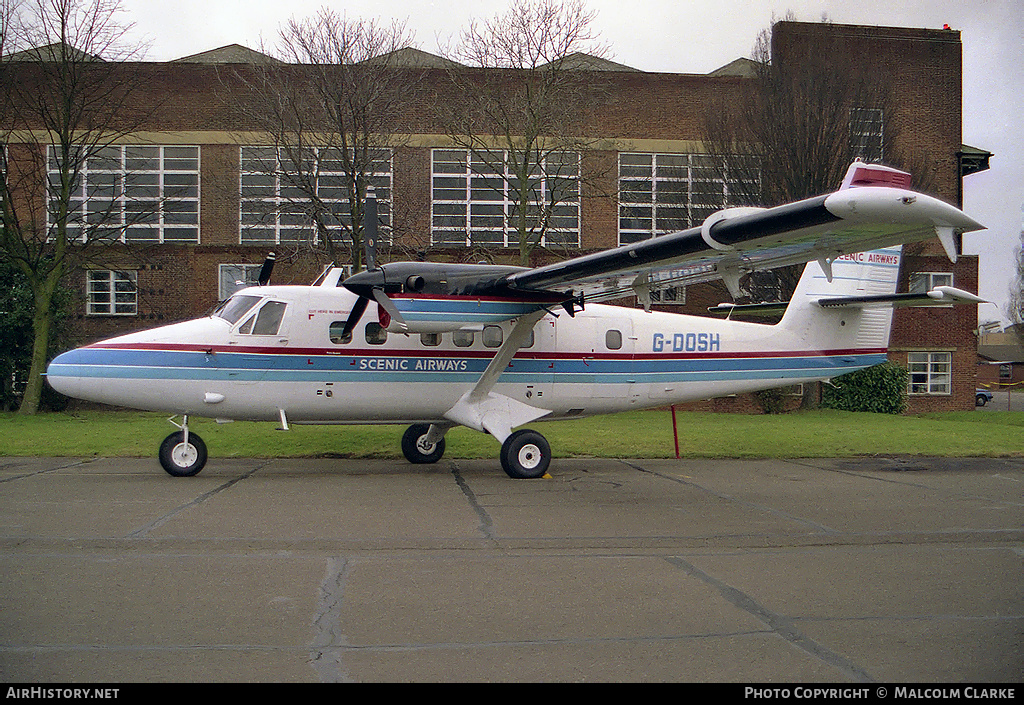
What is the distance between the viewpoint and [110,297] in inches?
1090

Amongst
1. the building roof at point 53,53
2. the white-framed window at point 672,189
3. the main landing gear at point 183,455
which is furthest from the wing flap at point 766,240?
the building roof at point 53,53

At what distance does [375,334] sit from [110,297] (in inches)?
750

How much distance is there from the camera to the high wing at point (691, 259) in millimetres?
7385

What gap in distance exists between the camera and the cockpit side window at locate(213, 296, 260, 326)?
1245cm

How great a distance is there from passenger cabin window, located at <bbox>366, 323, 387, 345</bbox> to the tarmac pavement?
2480 mm

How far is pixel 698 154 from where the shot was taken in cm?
2788

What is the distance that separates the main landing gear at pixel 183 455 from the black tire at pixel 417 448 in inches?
141

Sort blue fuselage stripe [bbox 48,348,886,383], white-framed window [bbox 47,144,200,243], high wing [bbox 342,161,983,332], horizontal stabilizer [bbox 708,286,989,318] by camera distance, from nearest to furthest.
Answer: high wing [bbox 342,161,983,332] < horizontal stabilizer [bbox 708,286,989,318] < blue fuselage stripe [bbox 48,348,886,383] < white-framed window [bbox 47,144,200,243]

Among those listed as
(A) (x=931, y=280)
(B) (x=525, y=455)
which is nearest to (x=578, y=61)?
(B) (x=525, y=455)

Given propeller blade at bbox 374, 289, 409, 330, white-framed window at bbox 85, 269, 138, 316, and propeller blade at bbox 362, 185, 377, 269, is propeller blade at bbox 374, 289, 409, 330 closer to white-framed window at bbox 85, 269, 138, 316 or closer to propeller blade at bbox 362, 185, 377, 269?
propeller blade at bbox 362, 185, 377, 269

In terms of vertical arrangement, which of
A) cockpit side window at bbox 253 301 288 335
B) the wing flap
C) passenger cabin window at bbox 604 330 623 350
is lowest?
passenger cabin window at bbox 604 330 623 350

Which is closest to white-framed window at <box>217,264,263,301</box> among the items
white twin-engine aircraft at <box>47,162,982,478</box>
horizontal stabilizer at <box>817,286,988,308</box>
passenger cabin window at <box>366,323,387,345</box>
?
white twin-engine aircraft at <box>47,162,982,478</box>

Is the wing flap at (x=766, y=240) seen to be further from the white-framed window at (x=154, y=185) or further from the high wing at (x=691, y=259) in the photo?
the white-framed window at (x=154, y=185)

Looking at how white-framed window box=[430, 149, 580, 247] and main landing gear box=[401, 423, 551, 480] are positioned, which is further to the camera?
white-framed window box=[430, 149, 580, 247]
